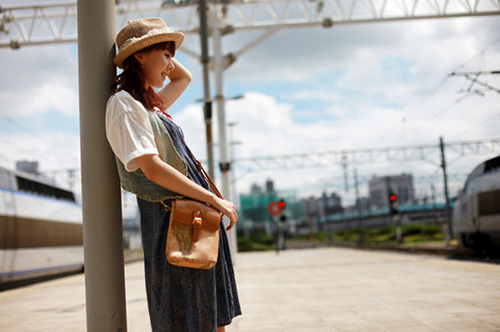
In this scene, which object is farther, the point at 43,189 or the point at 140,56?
the point at 43,189

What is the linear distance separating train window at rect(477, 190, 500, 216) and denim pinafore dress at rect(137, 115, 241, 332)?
12.3 metres

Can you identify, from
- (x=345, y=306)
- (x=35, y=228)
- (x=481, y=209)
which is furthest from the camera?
(x=481, y=209)

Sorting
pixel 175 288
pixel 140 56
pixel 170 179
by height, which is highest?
pixel 140 56

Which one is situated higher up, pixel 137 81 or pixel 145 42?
pixel 145 42

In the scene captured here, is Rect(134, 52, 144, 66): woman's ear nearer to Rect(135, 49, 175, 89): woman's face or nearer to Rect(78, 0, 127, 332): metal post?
Rect(135, 49, 175, 89): woman's face

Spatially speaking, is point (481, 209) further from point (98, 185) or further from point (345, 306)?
point (98, 185)

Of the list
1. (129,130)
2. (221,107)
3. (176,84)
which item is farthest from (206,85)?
(129,130)

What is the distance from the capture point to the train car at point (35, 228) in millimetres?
11391

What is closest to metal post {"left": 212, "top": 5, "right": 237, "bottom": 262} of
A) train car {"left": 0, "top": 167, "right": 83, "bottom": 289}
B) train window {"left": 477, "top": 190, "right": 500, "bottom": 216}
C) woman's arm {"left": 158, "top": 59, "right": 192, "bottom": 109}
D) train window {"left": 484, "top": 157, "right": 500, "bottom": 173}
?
train car {"left": 0, "top": 167, "right": 83, "bottom": 289}

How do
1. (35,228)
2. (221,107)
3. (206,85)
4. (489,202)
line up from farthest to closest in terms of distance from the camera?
1. (221,107)
2. (489,202)
3. (35,228)
4. (206,85)

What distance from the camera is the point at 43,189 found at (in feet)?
46.9

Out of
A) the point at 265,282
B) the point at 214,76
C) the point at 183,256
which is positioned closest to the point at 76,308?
the point at 265,282

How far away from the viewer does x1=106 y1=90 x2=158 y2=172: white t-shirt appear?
6.24ft

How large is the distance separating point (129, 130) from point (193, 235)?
0.46 m
